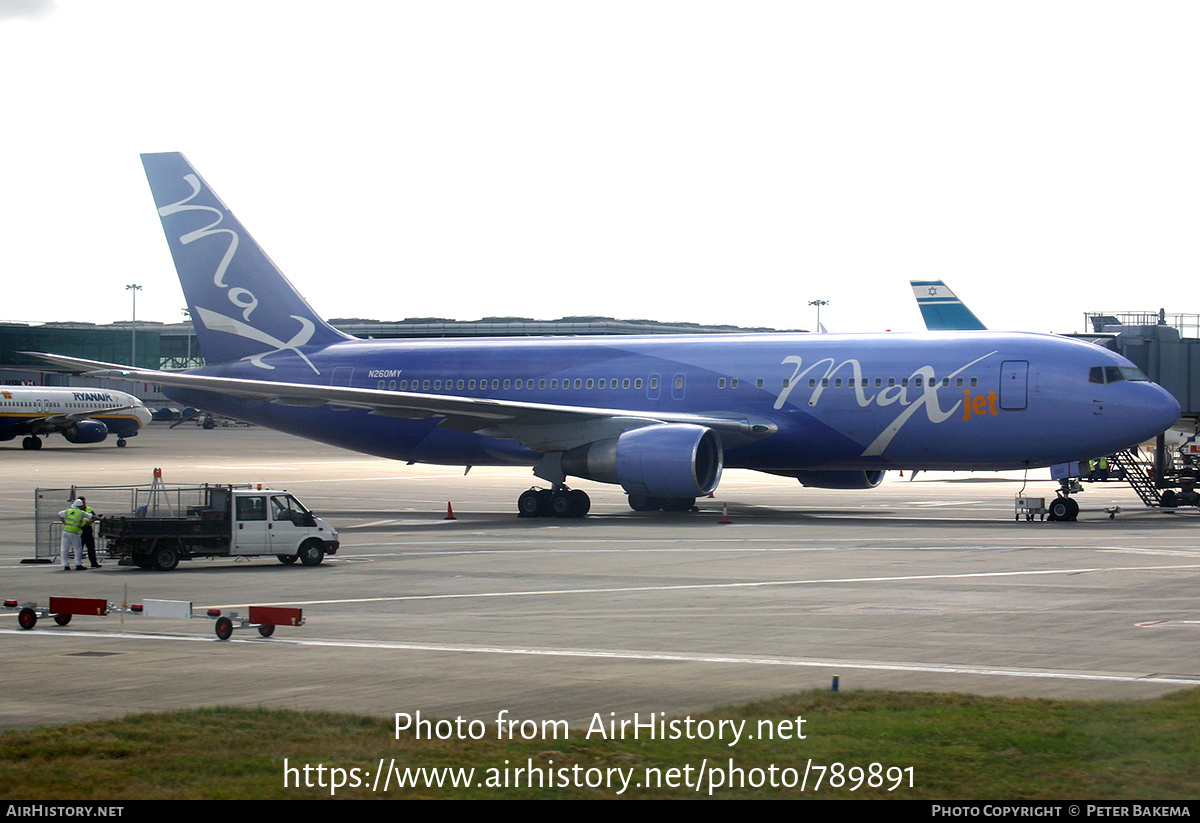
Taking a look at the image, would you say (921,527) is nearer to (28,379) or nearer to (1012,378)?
(1012,378)

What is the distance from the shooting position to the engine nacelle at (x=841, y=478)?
38.2 metres

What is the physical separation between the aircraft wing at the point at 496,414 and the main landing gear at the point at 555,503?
1.25 metres

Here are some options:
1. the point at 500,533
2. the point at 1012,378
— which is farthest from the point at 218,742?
the point at 1012,378

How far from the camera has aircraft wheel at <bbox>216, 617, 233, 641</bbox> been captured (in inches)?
583

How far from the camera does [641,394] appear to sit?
121ft

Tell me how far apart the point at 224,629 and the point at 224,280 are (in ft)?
94.7

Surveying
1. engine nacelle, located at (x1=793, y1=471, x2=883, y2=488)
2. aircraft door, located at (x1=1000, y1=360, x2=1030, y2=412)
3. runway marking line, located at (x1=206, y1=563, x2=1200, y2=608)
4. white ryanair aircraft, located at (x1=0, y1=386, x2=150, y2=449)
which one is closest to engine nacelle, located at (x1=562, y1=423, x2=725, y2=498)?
engine nacelle, located at (x1=793, y1=471, x2=883, y2=488)

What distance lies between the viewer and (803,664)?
1310 centimetres

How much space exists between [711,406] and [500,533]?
8404 mm

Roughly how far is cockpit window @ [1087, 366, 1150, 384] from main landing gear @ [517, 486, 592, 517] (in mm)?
13375

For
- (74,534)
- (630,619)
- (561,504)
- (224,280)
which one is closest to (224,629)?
(630,619)

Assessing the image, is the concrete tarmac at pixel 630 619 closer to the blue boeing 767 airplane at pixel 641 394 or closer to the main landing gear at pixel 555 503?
the main landing gear at pixel 555 503

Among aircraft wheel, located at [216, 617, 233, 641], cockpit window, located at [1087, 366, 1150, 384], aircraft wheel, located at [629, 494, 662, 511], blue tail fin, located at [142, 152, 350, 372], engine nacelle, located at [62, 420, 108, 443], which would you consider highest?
blue tail fin, located at [142, 152, 350, 372]

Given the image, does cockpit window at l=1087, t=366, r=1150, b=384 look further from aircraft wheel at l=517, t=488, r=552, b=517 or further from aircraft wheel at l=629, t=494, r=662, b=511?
aircraft wheel at l=517, t=488, r=552, b=517
